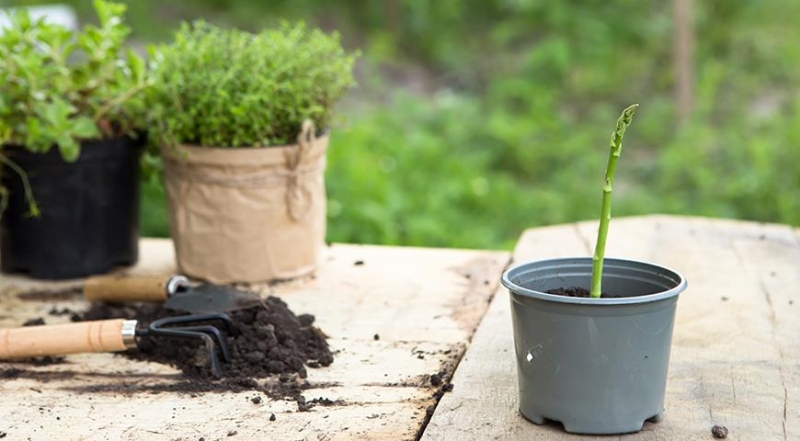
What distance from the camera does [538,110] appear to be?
484 centimetres

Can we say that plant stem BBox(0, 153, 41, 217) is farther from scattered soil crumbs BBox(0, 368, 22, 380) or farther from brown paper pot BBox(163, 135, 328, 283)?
scattered soil crumbs BBox(0, 368, 22, 380)

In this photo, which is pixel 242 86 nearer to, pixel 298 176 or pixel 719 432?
pixel 298 176

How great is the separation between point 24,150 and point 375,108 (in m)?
2.81

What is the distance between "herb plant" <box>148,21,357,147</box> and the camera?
203 cm

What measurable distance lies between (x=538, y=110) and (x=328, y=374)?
11.0ft

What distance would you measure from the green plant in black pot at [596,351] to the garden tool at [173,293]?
0.60 m

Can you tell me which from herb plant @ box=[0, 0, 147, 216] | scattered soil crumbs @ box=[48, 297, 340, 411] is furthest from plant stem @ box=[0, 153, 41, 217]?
scattered soil crumbs @ box=[48, 297, 340, 411]

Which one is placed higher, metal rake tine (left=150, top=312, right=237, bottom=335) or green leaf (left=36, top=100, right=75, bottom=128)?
green leaf (left=36, top=100, right=75, bottom=128)

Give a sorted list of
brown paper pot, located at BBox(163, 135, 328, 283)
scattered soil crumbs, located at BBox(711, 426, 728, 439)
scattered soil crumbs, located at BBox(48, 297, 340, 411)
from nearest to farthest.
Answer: scattered soil crumbs, located at BBox(711, 426, 728, 439) → scattered soil crumbs, located at BBox(48, 297, 340, 411) → brown paper pot, located at BBox(163, 135, 328, 283)

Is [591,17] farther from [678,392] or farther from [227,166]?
[678,392]

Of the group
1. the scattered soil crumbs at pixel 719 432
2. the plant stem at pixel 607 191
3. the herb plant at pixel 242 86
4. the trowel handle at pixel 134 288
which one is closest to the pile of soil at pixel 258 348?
the trowel handle at pixel 134 288

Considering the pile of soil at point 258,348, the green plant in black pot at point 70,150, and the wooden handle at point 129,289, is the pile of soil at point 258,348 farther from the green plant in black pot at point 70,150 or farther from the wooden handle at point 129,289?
the green plant in black pot at point 70,150

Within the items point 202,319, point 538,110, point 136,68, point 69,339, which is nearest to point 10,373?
point 69,339

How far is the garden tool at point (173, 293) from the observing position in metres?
1.83
